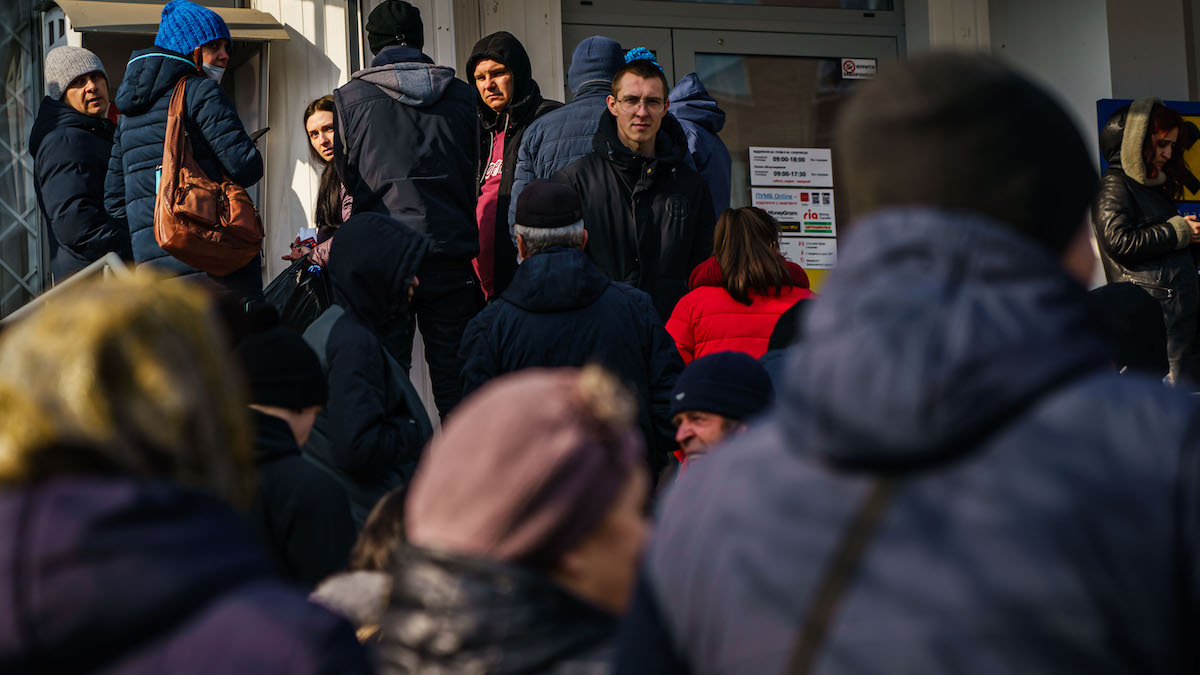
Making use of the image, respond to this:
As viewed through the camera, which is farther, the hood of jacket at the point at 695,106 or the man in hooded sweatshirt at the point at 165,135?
the hood of jacket at the point at 695,106

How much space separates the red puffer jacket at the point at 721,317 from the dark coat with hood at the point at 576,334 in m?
0.41

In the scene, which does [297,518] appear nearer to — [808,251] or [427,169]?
[427,169]

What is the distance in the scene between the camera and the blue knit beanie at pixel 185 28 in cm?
689

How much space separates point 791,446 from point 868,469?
0.32ft

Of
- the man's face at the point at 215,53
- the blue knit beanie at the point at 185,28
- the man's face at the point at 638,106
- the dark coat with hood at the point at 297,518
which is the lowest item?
the dark coat with hood at the point at 297,518

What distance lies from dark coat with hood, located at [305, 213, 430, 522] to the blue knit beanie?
2048 millimetres

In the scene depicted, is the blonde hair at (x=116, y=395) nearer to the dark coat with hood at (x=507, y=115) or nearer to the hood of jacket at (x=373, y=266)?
the hood of jacket at (x=373, y=266)

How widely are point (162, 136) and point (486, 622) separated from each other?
5197 mm

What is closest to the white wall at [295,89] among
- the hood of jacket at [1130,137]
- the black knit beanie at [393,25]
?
the black knit beanie at [393,25]

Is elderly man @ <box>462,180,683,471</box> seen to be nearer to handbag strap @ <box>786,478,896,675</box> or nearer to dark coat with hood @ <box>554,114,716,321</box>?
dark coat with hood @ <box>554,114,716,321</box>

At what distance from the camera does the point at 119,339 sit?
6.26ft

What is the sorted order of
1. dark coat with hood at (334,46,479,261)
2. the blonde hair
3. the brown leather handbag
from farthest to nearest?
dark coat with hood at (334,46,479,261), the brown leather handbag, the blonde hair

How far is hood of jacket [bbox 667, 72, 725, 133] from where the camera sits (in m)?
7.92

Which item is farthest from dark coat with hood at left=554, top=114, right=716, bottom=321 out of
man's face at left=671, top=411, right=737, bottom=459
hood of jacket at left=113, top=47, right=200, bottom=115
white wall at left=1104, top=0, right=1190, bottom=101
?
white wall at left=1104, top=0, right=1190, bottom=101
